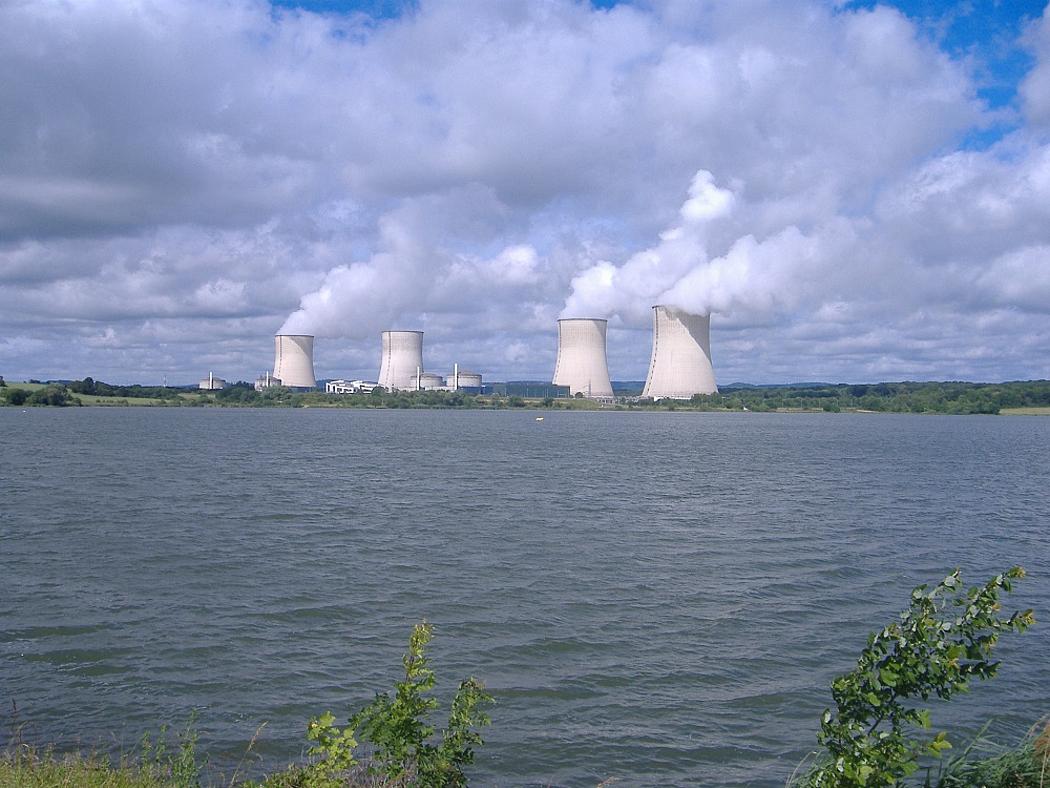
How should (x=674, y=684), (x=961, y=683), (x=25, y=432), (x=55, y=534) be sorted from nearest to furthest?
(x=961, y=683) < (x=674, y=684) < (x=55, y=534) < (x=25, y=432)

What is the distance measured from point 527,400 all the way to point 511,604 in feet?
326

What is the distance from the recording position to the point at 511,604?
9867 millimetres

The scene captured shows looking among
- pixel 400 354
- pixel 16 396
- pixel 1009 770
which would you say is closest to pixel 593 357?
pixel 400 354

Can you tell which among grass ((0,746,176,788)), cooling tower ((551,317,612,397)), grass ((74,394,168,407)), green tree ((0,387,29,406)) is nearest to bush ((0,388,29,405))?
green tree ((0,387,29,406))

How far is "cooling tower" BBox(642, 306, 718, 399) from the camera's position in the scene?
57.7m

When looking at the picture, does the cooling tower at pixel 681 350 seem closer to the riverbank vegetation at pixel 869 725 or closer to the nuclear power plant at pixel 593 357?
the nuclear power plant at pixel 593 357

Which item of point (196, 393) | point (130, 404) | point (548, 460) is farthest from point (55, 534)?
point (196, 393)

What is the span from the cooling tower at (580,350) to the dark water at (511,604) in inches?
1575

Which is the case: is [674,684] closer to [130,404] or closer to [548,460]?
[548,460]

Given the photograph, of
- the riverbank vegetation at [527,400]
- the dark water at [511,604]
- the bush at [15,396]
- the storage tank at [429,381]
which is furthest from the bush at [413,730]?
the storage tank at [429,381]

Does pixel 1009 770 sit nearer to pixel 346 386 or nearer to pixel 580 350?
pixel 580 350

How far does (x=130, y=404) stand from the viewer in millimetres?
95250

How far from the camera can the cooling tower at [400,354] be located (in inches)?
3007

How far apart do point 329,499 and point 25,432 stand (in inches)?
1348
